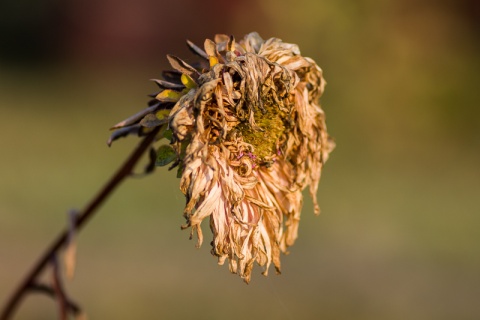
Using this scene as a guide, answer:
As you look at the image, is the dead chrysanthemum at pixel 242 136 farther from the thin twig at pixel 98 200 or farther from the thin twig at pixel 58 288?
the thin twig at pixel 58 288

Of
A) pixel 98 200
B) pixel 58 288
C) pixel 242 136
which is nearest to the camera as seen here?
pixel 242 136

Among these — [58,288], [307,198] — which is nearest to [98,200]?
[58,288]

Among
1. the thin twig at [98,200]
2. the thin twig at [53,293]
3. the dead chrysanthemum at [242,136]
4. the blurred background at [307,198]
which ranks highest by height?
the blurred background at [307,198]

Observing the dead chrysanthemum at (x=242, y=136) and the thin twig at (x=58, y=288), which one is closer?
the dead chrysanthemum at (x=242, y=136)

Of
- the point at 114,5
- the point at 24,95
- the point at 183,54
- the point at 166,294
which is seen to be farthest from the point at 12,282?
the point at 114,5

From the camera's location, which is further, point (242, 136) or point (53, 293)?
point (53, 293)

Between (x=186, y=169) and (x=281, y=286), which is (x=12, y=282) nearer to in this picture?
(x=281, y=286)

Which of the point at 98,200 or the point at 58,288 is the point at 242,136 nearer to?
the point at 98,200

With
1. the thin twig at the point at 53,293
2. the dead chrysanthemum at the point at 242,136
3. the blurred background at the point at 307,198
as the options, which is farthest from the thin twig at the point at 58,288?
the blurred background at the point at 307,198
